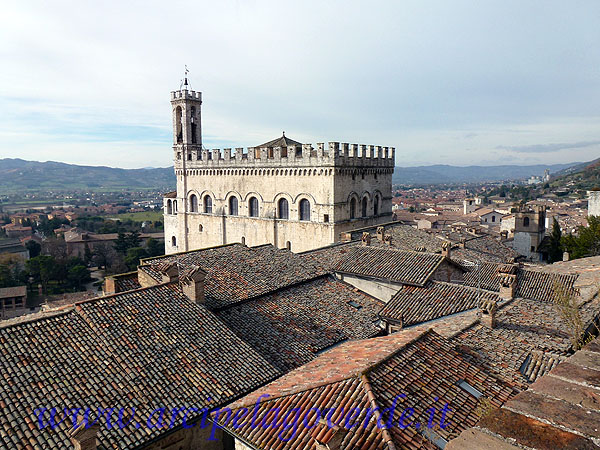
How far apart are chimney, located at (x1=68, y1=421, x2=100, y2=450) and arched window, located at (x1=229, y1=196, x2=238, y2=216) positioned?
2492cm

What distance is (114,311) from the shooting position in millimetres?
10727

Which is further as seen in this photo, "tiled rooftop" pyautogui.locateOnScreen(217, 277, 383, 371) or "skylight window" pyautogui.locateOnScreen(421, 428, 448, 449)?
"tiled rooftop" pyautogui.locateOnScreen(217, 277, 383, 371)

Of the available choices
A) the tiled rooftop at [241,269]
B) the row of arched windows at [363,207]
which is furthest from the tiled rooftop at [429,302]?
the row of arched windows at [363,207]

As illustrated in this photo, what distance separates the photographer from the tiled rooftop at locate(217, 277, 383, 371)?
1198 cm

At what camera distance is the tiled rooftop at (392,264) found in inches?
656

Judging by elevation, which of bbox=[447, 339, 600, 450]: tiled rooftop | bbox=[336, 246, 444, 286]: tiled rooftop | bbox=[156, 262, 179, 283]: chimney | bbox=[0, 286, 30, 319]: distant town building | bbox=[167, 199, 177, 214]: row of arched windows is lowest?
bbox=[0, 286, 30, 319]: distant town building

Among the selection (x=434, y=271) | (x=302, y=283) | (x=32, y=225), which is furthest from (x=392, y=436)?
(x=32, y=225)

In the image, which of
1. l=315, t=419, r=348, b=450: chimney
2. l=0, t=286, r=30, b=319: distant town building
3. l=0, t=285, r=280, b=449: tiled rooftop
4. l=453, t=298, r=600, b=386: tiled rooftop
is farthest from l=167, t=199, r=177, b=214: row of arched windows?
l=315, t=419, r=348, b=450: chimney

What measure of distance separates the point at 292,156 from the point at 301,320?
1557 centimetres

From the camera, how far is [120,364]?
9.19m

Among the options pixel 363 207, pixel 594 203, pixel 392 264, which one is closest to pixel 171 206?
pixel 363 207

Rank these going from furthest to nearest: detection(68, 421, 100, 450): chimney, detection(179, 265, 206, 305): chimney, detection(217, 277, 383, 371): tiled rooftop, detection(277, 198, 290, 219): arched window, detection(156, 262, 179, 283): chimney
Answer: detection(277, 198, 290, 219): arched window → detection(156, 262, 179, 283): chimney → detection(179, 265, 206, 305): chimney → detection(217, 277, 383, 371): tiled rooftop → detection(68, 421, 100, 450): chimney

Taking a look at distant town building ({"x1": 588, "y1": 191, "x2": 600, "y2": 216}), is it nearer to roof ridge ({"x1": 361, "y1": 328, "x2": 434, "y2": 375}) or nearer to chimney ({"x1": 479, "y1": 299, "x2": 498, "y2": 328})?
chimney ({"x1": 479, "y1": 299, "x2": 498, "y2": 328})

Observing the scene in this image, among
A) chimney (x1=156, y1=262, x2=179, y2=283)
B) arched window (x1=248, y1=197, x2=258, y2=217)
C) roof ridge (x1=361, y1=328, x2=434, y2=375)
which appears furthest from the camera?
arched window (x1=248, y1=197, x2=258, y2=217)
